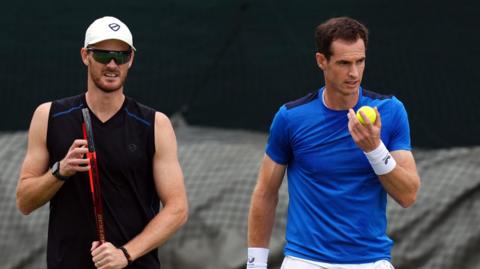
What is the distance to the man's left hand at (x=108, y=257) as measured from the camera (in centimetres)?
535

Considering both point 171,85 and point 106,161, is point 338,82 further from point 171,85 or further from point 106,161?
point 171,85

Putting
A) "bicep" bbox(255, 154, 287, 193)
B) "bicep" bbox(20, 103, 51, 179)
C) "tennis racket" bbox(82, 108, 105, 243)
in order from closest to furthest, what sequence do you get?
"tennis racket" bbox(82, 108, 105, 243)
"bicep" bbox(20, 103, 51, 179)
"bicep" bbox(255, 154, 287, 193)

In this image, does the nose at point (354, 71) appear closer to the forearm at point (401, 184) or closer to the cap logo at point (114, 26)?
the forearm at point (401, 184)

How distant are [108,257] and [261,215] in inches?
36.7

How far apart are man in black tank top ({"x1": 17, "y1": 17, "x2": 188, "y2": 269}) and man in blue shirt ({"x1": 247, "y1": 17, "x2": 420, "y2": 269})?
0.61 metres

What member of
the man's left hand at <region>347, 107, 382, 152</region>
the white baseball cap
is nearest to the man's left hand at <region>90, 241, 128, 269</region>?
the white baseball cap

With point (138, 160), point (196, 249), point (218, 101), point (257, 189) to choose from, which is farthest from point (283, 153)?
point (218, 101)

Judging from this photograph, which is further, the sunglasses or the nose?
the sunglasses

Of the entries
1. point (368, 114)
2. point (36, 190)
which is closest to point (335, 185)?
point (368, 114)

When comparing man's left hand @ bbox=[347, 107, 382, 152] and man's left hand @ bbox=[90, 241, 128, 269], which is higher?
man's left hand @ bbox=[347, 107, 382, 152]

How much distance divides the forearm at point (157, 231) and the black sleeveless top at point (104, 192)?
0.06 meters

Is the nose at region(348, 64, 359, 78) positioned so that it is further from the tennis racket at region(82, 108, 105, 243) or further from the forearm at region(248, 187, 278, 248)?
the tennis racket at region(82, 108, 105, 243)

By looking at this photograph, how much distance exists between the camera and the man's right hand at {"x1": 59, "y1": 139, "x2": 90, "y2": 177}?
5.24 meters

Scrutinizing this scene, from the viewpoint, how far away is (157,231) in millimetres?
5508
